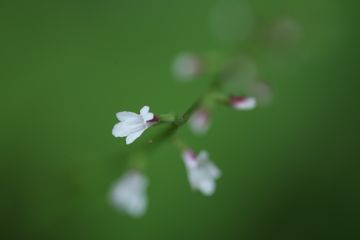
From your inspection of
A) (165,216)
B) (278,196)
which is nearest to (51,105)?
(165,216)

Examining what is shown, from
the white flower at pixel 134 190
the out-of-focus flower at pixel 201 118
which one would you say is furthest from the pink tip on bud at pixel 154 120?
the white flower at pixel 134 190

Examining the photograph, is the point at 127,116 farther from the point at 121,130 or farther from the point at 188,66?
the point at 188,66

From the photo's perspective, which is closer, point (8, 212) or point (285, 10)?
point (8, 212)

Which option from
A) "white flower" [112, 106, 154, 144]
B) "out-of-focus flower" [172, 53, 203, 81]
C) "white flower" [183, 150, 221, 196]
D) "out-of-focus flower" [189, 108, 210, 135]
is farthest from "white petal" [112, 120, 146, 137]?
"out-of-focus flower" [172, 53, 203, 81]

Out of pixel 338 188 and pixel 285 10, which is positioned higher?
pixel 285 10

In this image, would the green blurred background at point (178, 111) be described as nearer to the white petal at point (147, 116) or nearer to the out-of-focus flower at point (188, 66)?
the out-of-focus flower at point (188, 66)

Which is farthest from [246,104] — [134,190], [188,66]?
[188,66]

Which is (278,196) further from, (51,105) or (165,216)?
(51,105)
